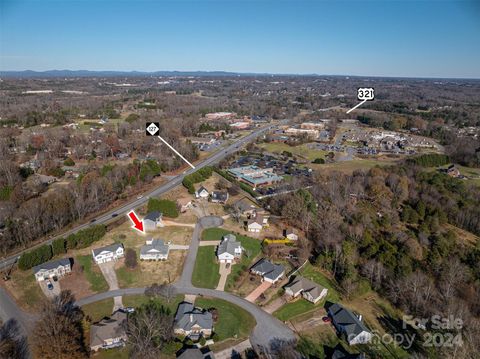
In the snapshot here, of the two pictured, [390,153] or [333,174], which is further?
[390,153]

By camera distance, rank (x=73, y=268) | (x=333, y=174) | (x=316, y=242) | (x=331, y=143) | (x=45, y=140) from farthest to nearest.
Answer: (x=331, y=143) < (x=45, y=140) < (x=333, y=174) < (x=316, y=242) < (x=73, y=268)

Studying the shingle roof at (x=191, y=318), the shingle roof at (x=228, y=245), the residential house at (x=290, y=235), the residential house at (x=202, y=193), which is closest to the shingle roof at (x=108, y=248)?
the shingle roof at (x=228, y=245)

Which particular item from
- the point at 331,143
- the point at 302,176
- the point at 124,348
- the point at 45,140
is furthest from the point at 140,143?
the point at 124,348

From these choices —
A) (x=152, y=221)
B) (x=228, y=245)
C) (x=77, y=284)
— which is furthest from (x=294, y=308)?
(x=152, y=221)

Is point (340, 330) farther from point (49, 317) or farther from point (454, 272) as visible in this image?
point (49, 317)

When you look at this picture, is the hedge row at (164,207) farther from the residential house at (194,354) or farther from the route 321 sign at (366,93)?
the route 321 sign at (366,93)

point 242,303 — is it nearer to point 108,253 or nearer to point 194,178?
point 108,253
